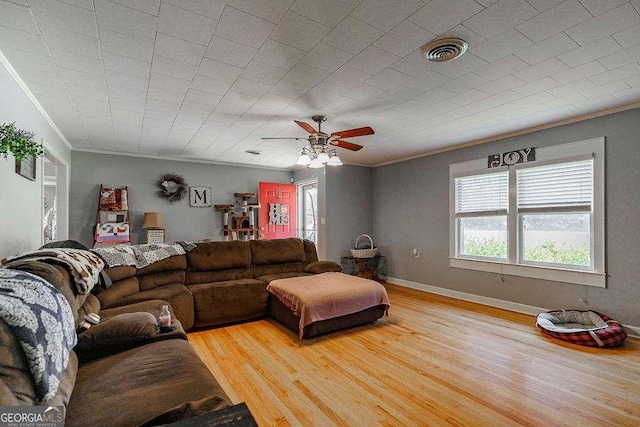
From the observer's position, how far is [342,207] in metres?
5.96

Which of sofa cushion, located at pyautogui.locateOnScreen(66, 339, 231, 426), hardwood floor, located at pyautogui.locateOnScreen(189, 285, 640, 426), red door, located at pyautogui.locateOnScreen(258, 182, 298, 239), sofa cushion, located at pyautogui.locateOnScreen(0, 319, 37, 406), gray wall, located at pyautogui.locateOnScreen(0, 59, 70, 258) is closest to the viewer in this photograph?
sofa cushion, located at pyautogui.locateOnScreen(0, 319, 37, 406)

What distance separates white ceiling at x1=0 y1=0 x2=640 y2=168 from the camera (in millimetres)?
1712

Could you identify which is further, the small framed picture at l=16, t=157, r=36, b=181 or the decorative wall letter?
the decorative wall letter

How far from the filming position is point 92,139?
4.43 metres

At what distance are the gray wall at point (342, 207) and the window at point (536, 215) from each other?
A: 1887 mm

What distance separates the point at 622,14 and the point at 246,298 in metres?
3.93

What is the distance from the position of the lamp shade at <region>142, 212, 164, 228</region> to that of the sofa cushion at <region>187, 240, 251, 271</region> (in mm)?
1779

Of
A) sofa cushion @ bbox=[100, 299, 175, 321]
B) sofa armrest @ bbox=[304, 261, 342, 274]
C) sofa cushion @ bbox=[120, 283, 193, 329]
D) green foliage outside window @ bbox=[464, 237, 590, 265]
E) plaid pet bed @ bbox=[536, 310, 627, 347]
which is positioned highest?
green foliage outside window @ bbox=[464, 237, 590, 265]

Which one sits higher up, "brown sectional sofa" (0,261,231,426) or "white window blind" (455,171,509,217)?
"white window blind" (455,171,509,217)

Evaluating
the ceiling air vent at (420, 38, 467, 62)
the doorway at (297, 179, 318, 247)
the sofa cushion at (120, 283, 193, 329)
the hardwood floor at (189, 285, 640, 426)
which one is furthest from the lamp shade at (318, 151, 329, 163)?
the doorway at (297, 179, 318, 247)

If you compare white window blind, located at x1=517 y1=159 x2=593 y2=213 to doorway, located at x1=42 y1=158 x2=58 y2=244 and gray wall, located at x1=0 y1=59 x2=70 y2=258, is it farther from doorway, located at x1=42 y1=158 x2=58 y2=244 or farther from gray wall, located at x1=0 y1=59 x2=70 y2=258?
doorway, located at x1=42 y1=158 x2=58 y2=244

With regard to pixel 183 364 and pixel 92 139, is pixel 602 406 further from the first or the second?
pixel 92 139

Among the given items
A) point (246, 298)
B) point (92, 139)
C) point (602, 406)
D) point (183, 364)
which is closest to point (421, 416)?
point (602, 406)

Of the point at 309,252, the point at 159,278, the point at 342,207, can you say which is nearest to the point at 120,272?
the point at 159,278
